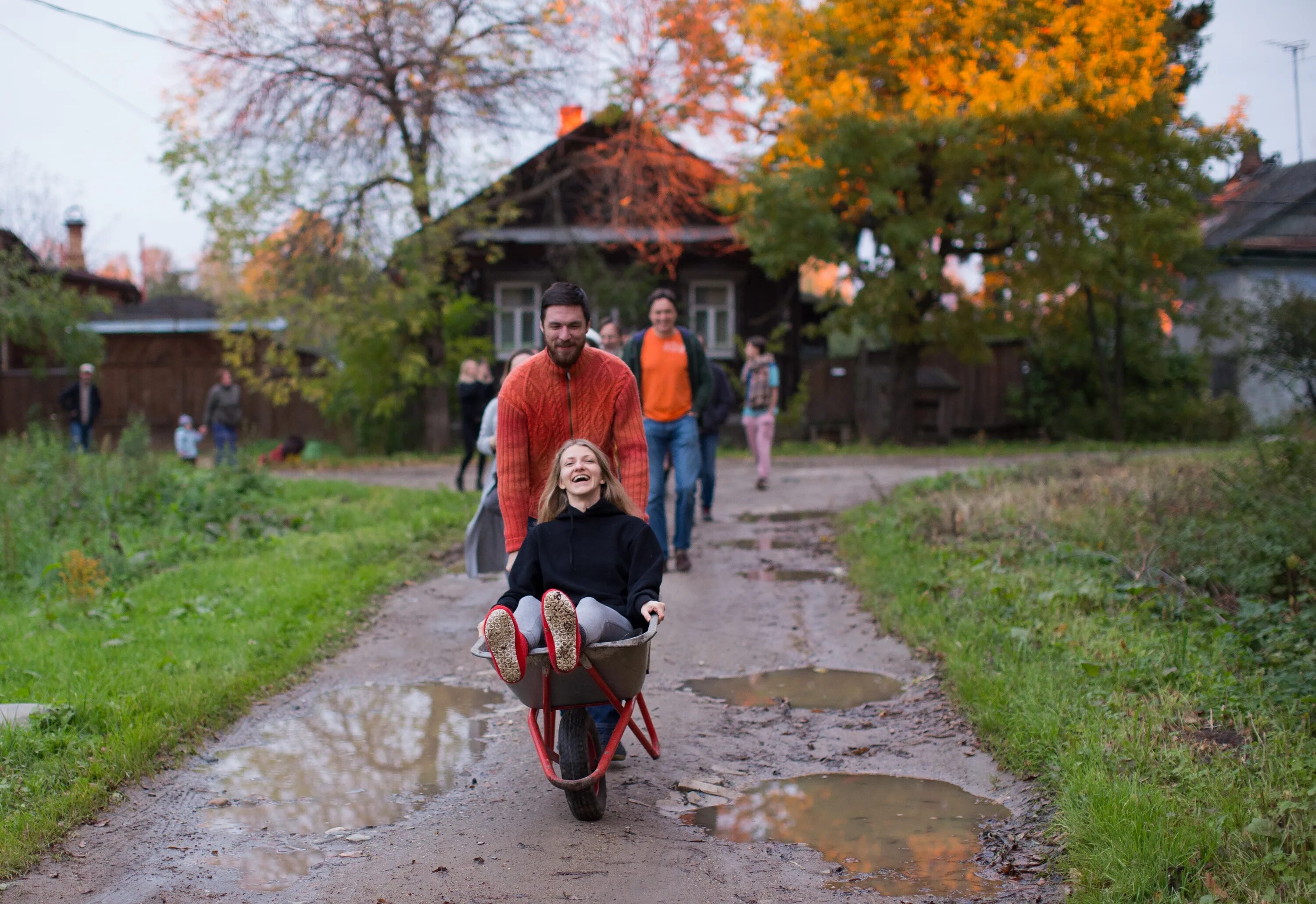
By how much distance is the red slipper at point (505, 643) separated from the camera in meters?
3.78

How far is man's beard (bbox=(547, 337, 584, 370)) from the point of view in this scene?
4.46 metres

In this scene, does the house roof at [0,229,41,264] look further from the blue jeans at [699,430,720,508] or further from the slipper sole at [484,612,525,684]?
the slipper sole at [484,612,525,684]

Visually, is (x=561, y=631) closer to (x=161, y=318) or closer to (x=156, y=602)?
(x=156, y=602)

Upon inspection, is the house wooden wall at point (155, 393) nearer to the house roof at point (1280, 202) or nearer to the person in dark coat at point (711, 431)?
the person in dark coat at point (711, 431)

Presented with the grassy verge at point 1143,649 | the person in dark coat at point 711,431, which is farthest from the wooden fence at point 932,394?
the grassy verge at point 1143,649

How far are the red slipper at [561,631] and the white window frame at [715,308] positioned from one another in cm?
2243

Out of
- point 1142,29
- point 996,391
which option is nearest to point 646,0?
point 1142,29

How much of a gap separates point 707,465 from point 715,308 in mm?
16122

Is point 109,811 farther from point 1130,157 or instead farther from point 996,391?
point 996,391

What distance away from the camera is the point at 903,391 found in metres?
22.8

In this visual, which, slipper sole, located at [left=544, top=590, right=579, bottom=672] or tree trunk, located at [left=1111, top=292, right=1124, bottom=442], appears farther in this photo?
tree trunk, located at [left=1111, top=292, right=1124, bottom=442]

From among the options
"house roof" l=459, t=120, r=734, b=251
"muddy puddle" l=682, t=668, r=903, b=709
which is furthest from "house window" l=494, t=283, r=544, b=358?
"muddy puddle" l=682, t=668, r=903, b=709

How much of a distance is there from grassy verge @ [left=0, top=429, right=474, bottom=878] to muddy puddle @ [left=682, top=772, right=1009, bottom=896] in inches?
96.9

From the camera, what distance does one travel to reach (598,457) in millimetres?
4352
